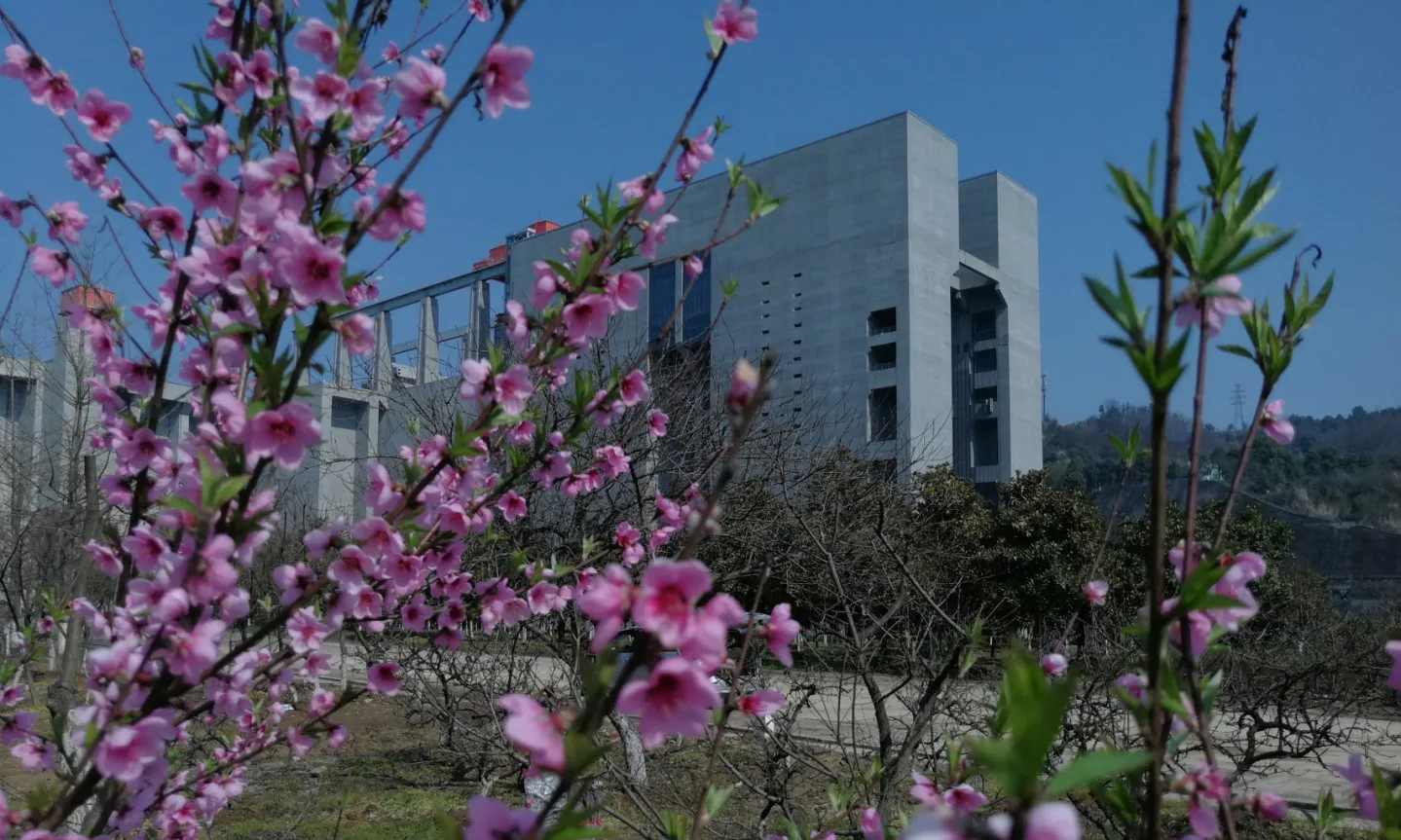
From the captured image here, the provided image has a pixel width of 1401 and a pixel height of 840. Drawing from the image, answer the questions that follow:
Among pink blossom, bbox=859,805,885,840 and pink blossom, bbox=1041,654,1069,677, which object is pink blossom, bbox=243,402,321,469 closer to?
pink blossom, bbox=859,805,885,840

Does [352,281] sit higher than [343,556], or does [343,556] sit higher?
[352,281]

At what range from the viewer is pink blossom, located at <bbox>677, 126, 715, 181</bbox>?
2572 millimetres

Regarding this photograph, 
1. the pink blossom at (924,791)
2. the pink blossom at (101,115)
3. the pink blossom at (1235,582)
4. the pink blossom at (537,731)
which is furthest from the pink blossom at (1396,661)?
the pink blossom at (101,115)

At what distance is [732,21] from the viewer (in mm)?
2217

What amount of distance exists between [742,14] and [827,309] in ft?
Result: 98.1

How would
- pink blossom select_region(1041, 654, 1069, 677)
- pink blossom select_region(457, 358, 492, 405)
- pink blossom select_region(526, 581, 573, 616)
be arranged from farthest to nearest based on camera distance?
pink blossom select_region(526, 581, 573, 616)
pink blossom select_region(1041, 654, 1069, 677)
pink blossom select_region(457, 358, 492, 405)

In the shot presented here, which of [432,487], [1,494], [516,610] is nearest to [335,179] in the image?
[432,487]

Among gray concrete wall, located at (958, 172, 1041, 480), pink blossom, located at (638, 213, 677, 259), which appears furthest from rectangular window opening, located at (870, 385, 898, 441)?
pink blossom, located at (638, 213, 677, 259)

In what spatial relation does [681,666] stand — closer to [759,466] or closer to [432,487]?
[432,487]

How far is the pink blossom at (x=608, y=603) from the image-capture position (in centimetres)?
94

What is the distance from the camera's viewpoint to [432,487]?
2371mm

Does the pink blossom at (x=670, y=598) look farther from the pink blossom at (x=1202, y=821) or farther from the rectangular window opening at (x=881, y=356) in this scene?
the rectangular window opening at (x=881, y=356)

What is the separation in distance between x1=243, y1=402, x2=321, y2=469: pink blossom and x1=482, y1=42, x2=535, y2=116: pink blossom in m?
0.69

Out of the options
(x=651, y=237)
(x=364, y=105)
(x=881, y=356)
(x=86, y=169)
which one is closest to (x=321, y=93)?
(x=364, y=105)
